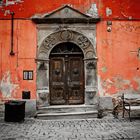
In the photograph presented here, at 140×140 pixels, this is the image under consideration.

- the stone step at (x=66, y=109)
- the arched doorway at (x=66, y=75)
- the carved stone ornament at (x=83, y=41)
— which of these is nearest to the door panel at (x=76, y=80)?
the arched doorway at (x=66, y=75)

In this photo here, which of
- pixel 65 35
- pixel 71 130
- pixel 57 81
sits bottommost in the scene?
pixel 71 130

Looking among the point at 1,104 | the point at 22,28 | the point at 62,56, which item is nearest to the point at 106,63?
the point at 62,56

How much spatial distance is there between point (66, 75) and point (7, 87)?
86.4 inches

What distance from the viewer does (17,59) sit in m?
11.3

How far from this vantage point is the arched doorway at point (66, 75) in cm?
1169

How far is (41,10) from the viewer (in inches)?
452

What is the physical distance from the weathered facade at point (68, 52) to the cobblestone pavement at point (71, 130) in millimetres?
1302

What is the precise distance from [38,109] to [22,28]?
9.76 ft

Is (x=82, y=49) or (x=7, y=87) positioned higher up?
(x=82, y=49)

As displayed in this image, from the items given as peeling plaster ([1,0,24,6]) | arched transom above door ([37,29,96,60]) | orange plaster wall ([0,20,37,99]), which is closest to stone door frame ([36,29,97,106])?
arched transom above door ([37,29,96,60])

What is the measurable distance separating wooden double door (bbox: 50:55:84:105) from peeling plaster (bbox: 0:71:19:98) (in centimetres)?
142

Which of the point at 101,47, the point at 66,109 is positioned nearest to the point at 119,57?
the point at 101,47

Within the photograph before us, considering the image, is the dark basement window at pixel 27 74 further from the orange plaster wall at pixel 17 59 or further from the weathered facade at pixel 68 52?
the orange plaster wall at pixel 17 59

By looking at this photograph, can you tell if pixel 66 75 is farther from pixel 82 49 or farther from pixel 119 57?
pixel 119 57
